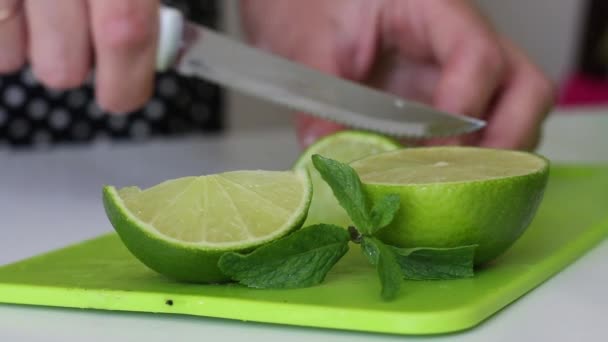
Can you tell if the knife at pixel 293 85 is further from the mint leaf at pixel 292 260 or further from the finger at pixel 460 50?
the mint leaf at pixel 292 260

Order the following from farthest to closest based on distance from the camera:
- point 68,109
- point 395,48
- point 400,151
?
point 68,109 < point 395,48 < point 400,151

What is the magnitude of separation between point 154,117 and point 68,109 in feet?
0.59

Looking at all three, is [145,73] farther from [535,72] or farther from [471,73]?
[535,72]

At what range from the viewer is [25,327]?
2.12 feet

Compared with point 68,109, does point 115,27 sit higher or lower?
higher

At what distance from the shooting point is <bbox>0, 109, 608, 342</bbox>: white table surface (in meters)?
0.61

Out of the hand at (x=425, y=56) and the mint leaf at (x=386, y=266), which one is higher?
the hand at (x=425, y=56)

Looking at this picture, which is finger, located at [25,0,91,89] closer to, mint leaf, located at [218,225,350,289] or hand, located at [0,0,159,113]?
hand, located at [0,0,159,113]

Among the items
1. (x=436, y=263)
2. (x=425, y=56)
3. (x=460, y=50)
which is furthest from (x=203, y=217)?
(x=425, y=56)

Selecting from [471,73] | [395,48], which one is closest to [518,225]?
[471,73]

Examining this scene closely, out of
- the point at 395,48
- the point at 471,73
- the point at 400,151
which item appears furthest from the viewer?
the point at 395,48

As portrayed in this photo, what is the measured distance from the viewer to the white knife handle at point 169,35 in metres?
1.08

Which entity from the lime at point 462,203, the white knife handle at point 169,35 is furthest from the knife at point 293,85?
the lime at point 462,203

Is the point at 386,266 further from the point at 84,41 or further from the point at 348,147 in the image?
the point at 84,41
